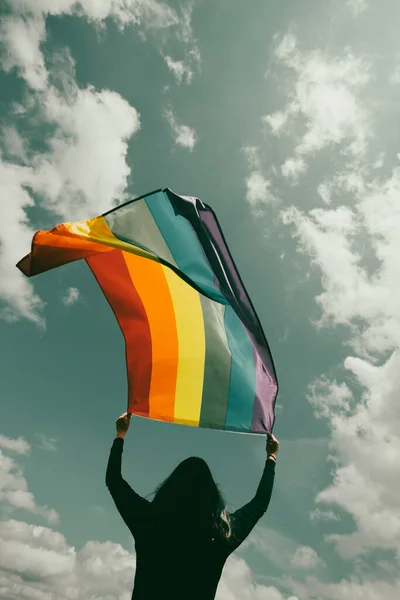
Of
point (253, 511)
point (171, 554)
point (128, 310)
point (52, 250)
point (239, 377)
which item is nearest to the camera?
point (171, 554)

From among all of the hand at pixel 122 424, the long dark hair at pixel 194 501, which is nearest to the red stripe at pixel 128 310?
the hand at pixel 122 424

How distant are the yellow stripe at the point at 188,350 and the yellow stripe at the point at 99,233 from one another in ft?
4.43

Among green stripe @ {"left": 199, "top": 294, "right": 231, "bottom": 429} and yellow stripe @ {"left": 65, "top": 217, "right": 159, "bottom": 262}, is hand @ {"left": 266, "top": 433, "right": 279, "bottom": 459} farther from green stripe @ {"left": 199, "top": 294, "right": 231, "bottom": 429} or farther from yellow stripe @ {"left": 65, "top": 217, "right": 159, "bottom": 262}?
yellow stripe @ {"left": 65, "top": 217, "right": 159, "bottom": 262}

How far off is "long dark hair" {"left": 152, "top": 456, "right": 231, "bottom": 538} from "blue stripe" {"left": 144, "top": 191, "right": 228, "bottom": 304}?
12.2 feet

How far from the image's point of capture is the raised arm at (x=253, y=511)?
334 centimetres

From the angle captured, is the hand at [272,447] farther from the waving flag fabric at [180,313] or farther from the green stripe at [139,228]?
the green stripe at [139,228]

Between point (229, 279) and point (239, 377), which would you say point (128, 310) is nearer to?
point (229, 279)

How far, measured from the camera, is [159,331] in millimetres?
6805

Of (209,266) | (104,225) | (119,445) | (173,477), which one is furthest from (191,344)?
(173,477)

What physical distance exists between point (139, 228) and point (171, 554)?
15.2 ft

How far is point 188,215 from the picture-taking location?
287 inches

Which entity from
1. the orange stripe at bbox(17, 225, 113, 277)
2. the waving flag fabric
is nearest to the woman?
the waving flag fabric

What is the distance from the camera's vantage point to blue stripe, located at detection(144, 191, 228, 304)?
6785mm

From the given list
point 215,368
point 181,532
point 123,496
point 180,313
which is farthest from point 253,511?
point 180,313
